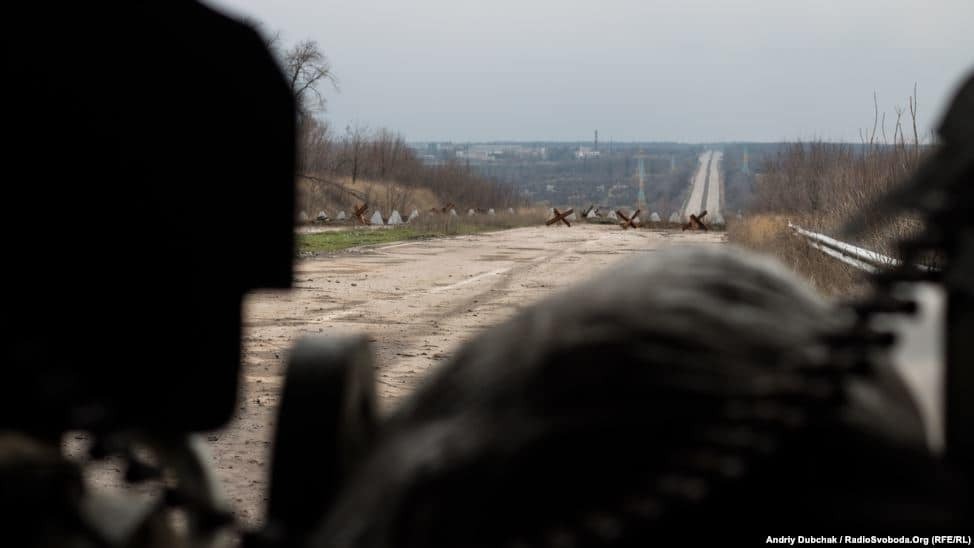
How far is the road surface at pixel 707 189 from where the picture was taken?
66750 mm

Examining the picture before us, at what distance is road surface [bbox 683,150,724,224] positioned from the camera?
2628 inches

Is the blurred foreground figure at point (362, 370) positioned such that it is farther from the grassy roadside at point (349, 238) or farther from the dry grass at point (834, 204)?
the grassy roadside at point (349, 238)

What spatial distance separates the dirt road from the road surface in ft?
88.9

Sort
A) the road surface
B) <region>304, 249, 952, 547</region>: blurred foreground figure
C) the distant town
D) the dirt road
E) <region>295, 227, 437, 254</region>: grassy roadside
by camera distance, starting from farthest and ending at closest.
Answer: the distant town, the road surface, <region>295, 227, 437, 254</region>: grassy roadside, the dirt road, <region>304, 249, 952, 547</region>: blurred foreground figure

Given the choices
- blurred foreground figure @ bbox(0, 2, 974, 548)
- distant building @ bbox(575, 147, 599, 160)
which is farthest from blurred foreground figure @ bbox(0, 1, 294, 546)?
distant building @ bbox(575, 147, 599, 160)

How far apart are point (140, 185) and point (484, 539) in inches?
26.7

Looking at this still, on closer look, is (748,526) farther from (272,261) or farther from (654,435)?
(272,261)

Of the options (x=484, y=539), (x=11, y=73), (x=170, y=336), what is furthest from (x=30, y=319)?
(x=484, y=539)

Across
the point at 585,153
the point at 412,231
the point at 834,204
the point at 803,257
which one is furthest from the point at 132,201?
the point at 585,153

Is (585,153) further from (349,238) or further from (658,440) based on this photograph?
(658,440)

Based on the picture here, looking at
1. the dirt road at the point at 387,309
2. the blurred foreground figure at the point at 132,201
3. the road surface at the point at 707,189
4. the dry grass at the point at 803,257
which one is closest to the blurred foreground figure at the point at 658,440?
the dirt road at the point at 387,309

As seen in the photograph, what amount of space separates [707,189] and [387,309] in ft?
346

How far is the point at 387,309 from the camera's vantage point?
536 inches

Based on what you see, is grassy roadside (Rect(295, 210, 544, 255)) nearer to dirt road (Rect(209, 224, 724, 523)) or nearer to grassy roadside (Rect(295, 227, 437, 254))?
grassy roadside (Rect(295, 227, 437, 254))
